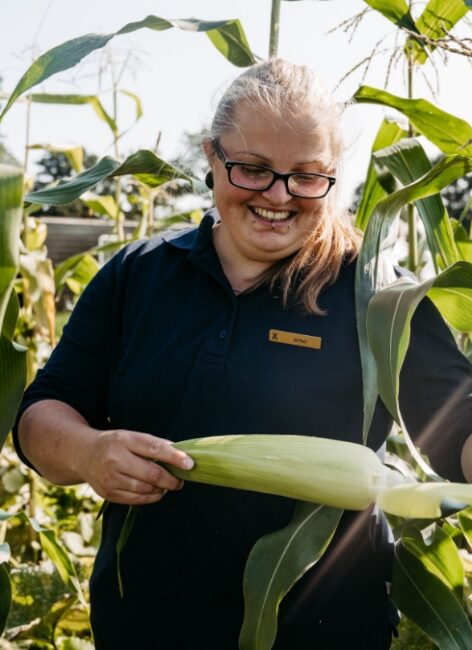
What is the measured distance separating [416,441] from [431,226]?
0.33 meters

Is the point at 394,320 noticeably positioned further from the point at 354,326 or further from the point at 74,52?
the point at 74,52

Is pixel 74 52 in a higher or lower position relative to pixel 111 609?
higher

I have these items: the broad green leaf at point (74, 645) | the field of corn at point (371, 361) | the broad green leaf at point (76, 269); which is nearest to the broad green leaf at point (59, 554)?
the field of corn at point (371, 361)

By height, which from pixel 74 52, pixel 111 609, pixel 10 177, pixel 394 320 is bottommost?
pixel 111 609

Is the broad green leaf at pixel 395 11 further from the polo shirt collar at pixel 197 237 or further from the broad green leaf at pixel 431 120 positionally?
the polo shirt collar at pixel 197 237

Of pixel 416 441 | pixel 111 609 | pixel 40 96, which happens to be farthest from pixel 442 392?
Result: pixel 40 96

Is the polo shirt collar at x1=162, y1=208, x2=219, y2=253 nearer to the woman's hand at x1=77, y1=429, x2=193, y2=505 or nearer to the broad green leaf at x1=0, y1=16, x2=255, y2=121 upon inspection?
the broad green leaf at x1=0, y1=16, x2=255, y2=121

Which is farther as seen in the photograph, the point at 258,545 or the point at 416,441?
the point at 416,441

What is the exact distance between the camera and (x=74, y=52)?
3.56 ft

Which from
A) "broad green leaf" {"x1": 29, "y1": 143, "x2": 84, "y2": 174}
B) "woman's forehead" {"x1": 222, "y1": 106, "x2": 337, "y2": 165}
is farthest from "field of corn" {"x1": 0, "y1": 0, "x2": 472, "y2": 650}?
"broad green leaf" {"x1": 29, "y1": 143, "x2": 84, "y2": 174}

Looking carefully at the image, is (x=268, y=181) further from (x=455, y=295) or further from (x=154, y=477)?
(x=154, y=477)

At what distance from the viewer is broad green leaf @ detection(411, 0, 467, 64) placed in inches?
49.9

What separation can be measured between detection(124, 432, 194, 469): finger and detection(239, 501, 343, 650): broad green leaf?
0.55 feet

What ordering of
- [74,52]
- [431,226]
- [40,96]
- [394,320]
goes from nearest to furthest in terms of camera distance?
[394,320] → [74,52] → [431,226] → [40,96]
